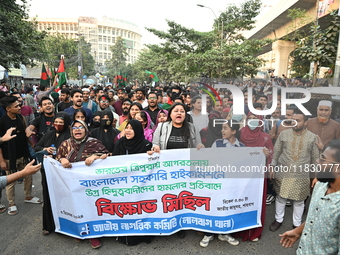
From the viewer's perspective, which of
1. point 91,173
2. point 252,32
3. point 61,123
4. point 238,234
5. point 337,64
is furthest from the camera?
point 252,32

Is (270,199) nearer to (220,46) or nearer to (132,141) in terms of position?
(132,141)

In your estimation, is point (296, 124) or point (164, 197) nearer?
point (164, 197)

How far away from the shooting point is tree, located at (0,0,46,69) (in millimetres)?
9539

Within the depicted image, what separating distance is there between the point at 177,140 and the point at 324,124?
224 cm

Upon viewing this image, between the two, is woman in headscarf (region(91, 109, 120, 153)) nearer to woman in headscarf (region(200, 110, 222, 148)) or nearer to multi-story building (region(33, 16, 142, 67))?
woman in headscarf (region(200, 110, 222, 148))

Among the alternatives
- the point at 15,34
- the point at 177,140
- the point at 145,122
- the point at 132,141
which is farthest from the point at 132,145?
the point at 15,34

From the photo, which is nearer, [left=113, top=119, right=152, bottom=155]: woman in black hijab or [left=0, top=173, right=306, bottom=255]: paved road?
[left=0, top=173, right=306, bottom=255]: paved road

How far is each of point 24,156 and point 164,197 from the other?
2640 mm

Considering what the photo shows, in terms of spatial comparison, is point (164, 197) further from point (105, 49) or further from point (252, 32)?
point (105, 49)

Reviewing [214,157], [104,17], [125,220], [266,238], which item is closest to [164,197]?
[125,220]

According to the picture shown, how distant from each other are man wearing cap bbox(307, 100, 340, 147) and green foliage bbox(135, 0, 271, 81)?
40.5 feet

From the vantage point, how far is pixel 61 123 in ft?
11.1

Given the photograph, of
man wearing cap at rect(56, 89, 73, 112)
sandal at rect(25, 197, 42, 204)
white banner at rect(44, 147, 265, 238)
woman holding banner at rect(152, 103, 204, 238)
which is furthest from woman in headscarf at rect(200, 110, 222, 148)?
man wearing cap at rect(56, 89, 73, 112)

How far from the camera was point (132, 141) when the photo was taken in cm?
307
